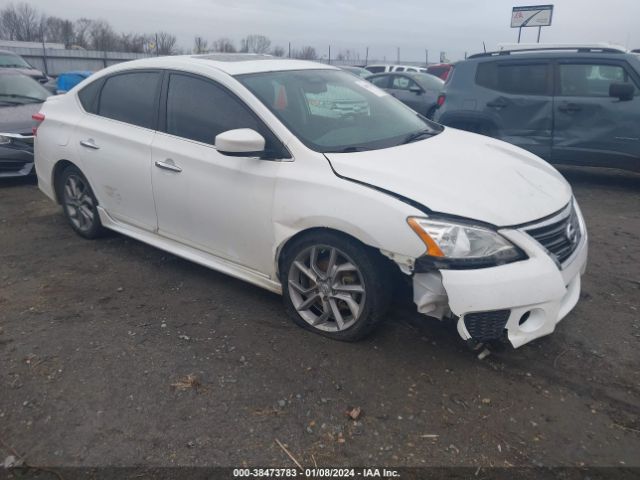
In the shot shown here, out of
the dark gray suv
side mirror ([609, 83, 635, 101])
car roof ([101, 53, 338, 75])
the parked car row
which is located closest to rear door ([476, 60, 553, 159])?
the dark gray suv

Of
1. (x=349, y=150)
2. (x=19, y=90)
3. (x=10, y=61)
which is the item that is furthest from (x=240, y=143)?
(x=10, y=61)

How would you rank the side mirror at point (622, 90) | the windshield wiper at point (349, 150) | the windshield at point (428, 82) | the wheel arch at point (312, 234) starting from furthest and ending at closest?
the windshield at point (428, 82) → the side mirror at point (622, 90) → the windshield wiper at point (349, 150) → the wheel arch at point (312, 234)

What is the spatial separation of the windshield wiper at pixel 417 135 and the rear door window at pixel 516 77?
389cm

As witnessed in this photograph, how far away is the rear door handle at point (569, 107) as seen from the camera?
6852 millimetres

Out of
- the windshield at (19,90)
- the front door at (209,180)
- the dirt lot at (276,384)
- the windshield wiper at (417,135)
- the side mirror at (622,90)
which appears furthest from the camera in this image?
the windshield at (19,90)

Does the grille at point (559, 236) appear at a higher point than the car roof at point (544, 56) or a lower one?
lower

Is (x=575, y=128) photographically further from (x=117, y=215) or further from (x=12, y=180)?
(x=12, y=180)

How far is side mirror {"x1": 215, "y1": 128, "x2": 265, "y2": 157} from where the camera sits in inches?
125

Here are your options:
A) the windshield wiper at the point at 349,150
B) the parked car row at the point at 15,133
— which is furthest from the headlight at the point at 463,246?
the parked car row at the point at 15,133

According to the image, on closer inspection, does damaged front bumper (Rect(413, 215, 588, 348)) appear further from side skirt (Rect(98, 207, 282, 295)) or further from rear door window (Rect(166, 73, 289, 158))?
rear door window (Rect(166, 73, 289, 158))

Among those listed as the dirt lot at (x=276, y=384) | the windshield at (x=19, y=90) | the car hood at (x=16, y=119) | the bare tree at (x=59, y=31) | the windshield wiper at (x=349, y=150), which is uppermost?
the bare tree at (x=59, y=31)

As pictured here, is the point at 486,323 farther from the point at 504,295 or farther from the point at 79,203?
the point at 79,203

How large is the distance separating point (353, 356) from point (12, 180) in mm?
6524

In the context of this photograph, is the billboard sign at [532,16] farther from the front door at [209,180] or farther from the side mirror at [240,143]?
the side mirror at [240,143]
